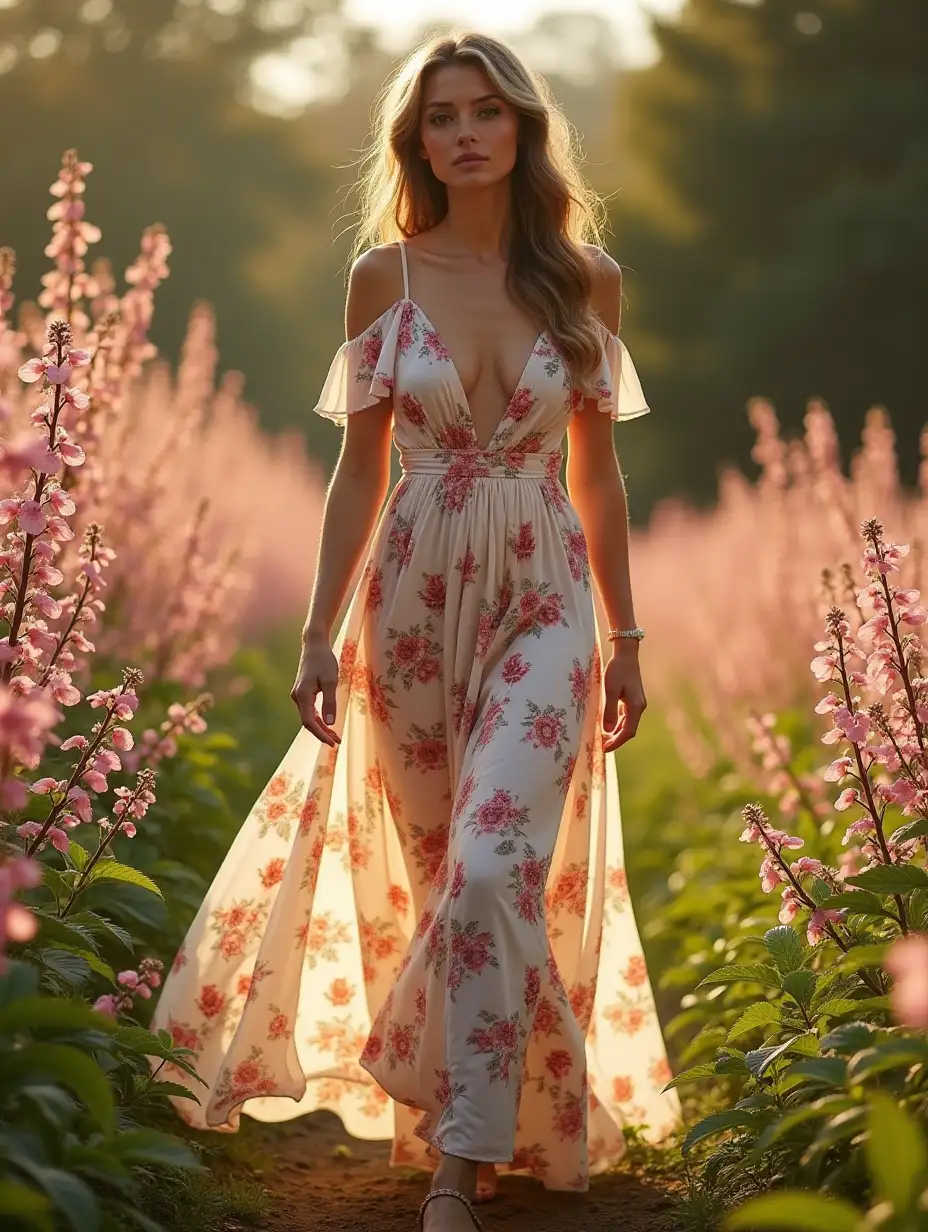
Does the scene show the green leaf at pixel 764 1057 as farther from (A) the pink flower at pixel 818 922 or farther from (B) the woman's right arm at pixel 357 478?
(B) the woman's right arm at pixel 357 478

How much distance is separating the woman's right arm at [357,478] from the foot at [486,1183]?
105 cm

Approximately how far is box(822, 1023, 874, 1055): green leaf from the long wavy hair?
57.2 inches

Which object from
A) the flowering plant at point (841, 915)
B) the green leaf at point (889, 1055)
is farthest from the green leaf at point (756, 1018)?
the green leaf at point (889, 1055)

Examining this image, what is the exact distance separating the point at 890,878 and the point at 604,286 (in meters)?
1.44

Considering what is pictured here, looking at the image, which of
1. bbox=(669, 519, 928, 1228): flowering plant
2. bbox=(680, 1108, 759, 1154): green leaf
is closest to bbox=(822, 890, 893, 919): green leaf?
bbox=(669, 519, 928, 1228): flowering plant

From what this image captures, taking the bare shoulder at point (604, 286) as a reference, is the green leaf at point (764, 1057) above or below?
below

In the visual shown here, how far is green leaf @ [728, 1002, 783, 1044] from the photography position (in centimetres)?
263

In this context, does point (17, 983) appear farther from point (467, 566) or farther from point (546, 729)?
point (467, 566)

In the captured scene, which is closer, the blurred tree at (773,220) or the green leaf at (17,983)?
the green leaf at (17,983)

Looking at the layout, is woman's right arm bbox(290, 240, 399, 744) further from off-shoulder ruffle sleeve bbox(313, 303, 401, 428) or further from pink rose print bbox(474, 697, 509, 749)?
pink rose print bbox(474, 697, 509, 749)

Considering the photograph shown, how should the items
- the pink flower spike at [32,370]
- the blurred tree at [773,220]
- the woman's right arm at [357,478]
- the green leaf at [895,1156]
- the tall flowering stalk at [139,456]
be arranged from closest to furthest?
the green leaf at [895,1156], the pink flower spike at [32,370], the woman's right arm at [357,478], the tall flowering stalk at [139,456], the blurred tree at [773,220]

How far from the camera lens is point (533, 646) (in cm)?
300

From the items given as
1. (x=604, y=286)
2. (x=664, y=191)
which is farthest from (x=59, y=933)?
(x=664, y=191)

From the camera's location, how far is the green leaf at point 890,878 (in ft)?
8.13
